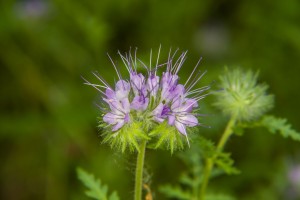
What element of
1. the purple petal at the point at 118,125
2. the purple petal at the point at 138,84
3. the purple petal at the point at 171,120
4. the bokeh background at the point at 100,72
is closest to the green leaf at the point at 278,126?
the purple petal at the point at 171,120

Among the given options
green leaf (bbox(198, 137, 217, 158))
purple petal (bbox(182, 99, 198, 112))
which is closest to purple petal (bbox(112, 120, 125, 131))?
purple petal (bbox(182, 99, 198, 112))

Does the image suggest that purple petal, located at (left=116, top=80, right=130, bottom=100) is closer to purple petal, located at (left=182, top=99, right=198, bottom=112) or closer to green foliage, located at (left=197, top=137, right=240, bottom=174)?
purple petal, located at (left=182, top=99, right=198, bottom=112)

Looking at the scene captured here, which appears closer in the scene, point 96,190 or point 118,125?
point 118,125

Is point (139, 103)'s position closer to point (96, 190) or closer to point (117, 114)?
point (117, 114)

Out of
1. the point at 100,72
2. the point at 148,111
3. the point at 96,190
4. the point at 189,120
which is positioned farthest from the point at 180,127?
the point at 100,72

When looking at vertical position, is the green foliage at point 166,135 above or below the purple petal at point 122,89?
below

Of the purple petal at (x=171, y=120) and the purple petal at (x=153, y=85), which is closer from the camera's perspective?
the purple petal at (x=171, y=120)

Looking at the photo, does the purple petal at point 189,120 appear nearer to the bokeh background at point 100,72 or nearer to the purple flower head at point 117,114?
the purple flower head at point 117,114
